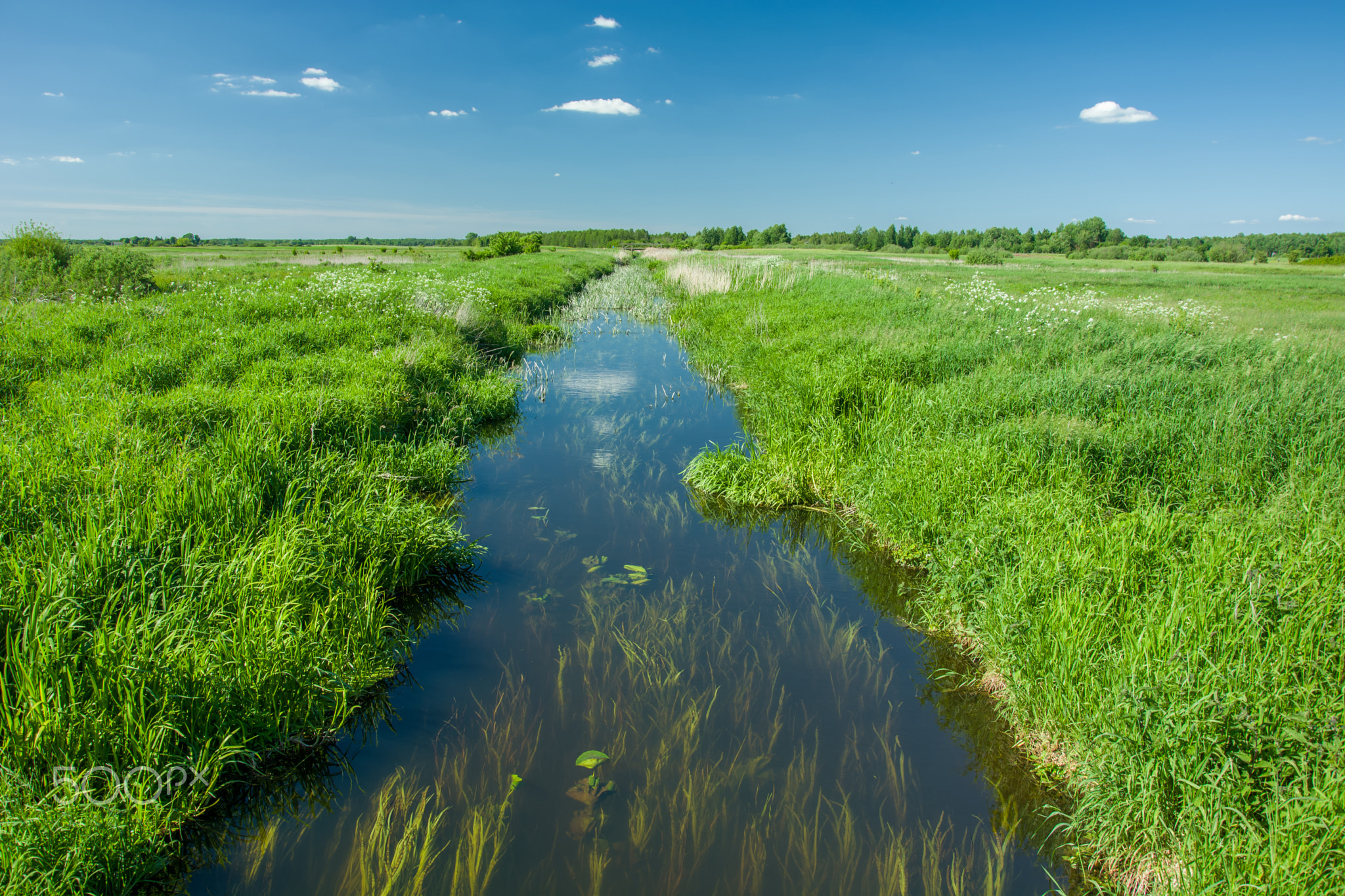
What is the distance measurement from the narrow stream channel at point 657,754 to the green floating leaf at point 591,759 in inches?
1.2

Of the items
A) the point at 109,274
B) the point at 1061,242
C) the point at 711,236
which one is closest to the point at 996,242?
the point at 1061,242

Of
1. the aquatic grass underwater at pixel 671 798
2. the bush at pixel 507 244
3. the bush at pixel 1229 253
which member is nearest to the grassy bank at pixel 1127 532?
the aquatic grass underwater at pixel 671 798

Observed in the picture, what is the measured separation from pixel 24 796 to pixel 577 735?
7.33 feet

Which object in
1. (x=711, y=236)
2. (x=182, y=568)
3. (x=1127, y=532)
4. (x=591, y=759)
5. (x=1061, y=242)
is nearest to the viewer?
(x=591, y=759)

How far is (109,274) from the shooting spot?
52.2ft

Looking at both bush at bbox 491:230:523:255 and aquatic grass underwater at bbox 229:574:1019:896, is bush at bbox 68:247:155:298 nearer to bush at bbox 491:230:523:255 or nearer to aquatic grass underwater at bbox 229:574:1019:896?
aquatic grass underwater at bbox 229:574:1019:896

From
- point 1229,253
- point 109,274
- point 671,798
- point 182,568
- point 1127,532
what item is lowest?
point 671,798

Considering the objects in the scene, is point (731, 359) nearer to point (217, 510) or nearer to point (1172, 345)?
point (1172, 345)

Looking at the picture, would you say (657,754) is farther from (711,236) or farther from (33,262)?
(711,236)

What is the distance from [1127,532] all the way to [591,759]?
3.72 meters

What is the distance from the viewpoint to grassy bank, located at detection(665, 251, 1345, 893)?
2352 millimetres

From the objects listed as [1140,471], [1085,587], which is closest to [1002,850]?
[1085,587]

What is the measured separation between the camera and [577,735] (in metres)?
3.30

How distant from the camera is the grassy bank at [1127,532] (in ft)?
7.72
